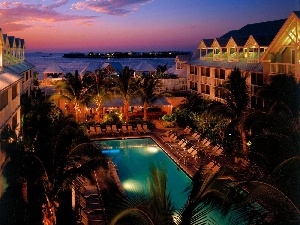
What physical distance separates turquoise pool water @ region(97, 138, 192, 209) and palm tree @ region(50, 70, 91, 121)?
16.6 feet

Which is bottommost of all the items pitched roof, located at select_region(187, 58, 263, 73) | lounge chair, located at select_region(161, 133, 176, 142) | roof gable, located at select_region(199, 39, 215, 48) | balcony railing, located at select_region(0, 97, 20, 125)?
lounge chair, located at select_region(161, 133, 176, 142)

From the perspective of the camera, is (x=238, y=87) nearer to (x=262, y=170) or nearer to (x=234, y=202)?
(x=262, y=170)

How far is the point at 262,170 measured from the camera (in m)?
11.2

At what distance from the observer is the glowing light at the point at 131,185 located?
18.3 metres

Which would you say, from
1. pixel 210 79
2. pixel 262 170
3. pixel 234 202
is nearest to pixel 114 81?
pixel 210 79

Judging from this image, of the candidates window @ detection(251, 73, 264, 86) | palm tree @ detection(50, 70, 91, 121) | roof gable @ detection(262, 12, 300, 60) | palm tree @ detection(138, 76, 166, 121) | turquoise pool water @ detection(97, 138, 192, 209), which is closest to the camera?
turquoise pool water @ detection(97, 138, 192, 209)

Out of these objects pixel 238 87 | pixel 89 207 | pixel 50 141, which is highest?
pixel 238 87

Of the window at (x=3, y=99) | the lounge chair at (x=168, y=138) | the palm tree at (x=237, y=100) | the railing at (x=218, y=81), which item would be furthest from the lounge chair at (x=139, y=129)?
the window at (x=3, y=99)

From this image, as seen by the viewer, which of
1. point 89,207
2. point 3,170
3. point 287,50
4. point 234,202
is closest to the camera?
point 234,202

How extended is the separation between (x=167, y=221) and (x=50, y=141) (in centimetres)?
609

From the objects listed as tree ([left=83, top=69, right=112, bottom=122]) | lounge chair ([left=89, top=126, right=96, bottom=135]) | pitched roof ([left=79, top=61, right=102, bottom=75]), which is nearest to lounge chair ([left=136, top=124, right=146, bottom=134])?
lounge chair ([left=89, top=126, right=96, bottom=135])

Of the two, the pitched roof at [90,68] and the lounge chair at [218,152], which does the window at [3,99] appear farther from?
the pitched roof at [90,68]

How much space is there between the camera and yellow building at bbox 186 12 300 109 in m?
23.9

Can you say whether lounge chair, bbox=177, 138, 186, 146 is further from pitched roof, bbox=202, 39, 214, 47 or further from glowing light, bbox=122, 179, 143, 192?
pitched roof, bbox=202, 39, 214, 47
